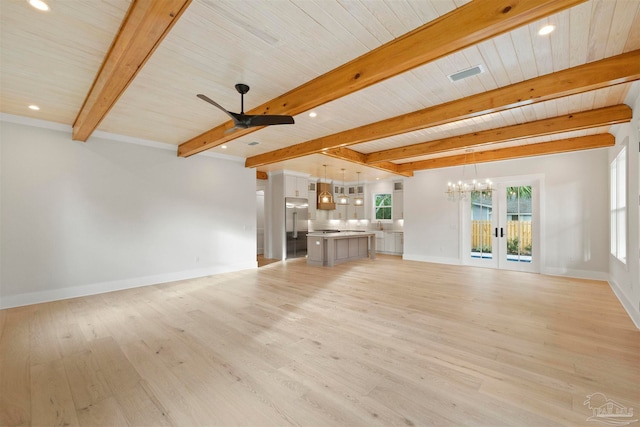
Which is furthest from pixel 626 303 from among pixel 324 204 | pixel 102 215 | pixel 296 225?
pixel 102 215

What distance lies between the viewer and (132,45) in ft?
6.95

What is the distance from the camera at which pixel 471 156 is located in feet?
22.8

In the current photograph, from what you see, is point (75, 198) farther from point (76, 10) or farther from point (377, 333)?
point (377, 333)

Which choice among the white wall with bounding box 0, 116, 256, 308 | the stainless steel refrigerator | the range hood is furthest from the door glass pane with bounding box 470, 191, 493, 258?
the white wall with bounding box 0, 116, 256, 308

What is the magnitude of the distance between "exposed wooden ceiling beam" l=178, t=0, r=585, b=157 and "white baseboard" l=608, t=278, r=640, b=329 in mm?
3966

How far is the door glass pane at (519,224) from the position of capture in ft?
21.4

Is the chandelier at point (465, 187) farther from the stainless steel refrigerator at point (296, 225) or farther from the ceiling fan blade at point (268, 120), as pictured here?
the ceiling fan blade at point (268, 120)

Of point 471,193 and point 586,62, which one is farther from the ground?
point 586,62

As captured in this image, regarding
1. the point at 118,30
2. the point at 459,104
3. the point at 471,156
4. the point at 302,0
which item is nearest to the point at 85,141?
the point at 118,30

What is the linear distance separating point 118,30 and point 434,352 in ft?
13.6

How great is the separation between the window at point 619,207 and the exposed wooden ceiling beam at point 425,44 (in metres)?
4.12

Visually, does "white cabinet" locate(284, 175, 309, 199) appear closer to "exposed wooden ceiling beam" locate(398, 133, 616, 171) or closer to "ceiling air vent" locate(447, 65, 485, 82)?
"exposed wooden ceiling beam" locate(398, 133, 616, 171)

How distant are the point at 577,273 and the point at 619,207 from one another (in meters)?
1.93

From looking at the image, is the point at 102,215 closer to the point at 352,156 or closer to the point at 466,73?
the point at 352,156
